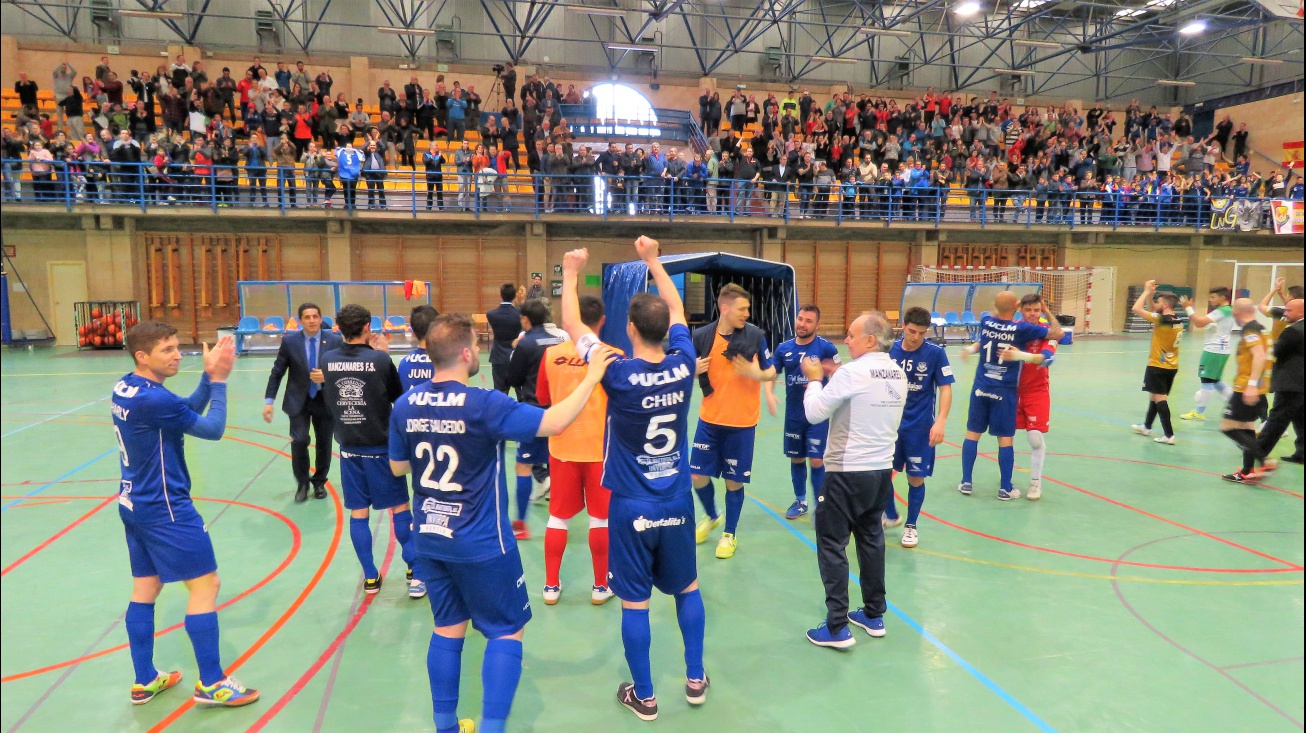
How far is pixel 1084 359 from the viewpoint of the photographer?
19422 mm

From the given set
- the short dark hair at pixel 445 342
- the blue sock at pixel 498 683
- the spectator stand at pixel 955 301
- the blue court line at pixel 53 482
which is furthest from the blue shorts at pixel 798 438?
the spectator stand at pixel 955 301

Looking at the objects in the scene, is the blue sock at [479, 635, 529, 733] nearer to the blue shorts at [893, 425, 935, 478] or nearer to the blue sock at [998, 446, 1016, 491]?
the blue shorts at [893, 425, 935, 478]

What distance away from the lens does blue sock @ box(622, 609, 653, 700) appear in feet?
12.9

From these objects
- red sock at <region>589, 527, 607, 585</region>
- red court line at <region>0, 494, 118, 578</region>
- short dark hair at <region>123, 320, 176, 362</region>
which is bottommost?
red court line at <region>0, 494, 118, 578</region>

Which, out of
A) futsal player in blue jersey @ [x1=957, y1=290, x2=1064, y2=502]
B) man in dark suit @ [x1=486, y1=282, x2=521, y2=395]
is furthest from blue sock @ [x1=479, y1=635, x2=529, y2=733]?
futsal player in blue jersey @ [x1=957, y1=290, x2=1064, y2=502]

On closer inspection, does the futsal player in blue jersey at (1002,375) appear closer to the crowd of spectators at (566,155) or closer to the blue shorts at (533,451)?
the blue shorts at (533,451)

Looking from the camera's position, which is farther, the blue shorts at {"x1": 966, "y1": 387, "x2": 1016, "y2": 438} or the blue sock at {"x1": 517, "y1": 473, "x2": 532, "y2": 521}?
the blue shorts at {"x1": 966, "y1": 387, "x2": 1016, "y2": 438}

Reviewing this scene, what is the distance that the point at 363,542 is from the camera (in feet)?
17.9

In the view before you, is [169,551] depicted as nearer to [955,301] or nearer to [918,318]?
[918,318]

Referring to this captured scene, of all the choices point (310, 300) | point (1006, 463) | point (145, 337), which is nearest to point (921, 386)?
point (1006, 463)

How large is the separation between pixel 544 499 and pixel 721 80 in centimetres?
2569

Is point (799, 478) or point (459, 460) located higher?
point (459, 460)

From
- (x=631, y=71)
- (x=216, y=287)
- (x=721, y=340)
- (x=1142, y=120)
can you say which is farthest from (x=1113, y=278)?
(x=216, y=287)

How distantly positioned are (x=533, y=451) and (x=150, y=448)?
3.24 m
